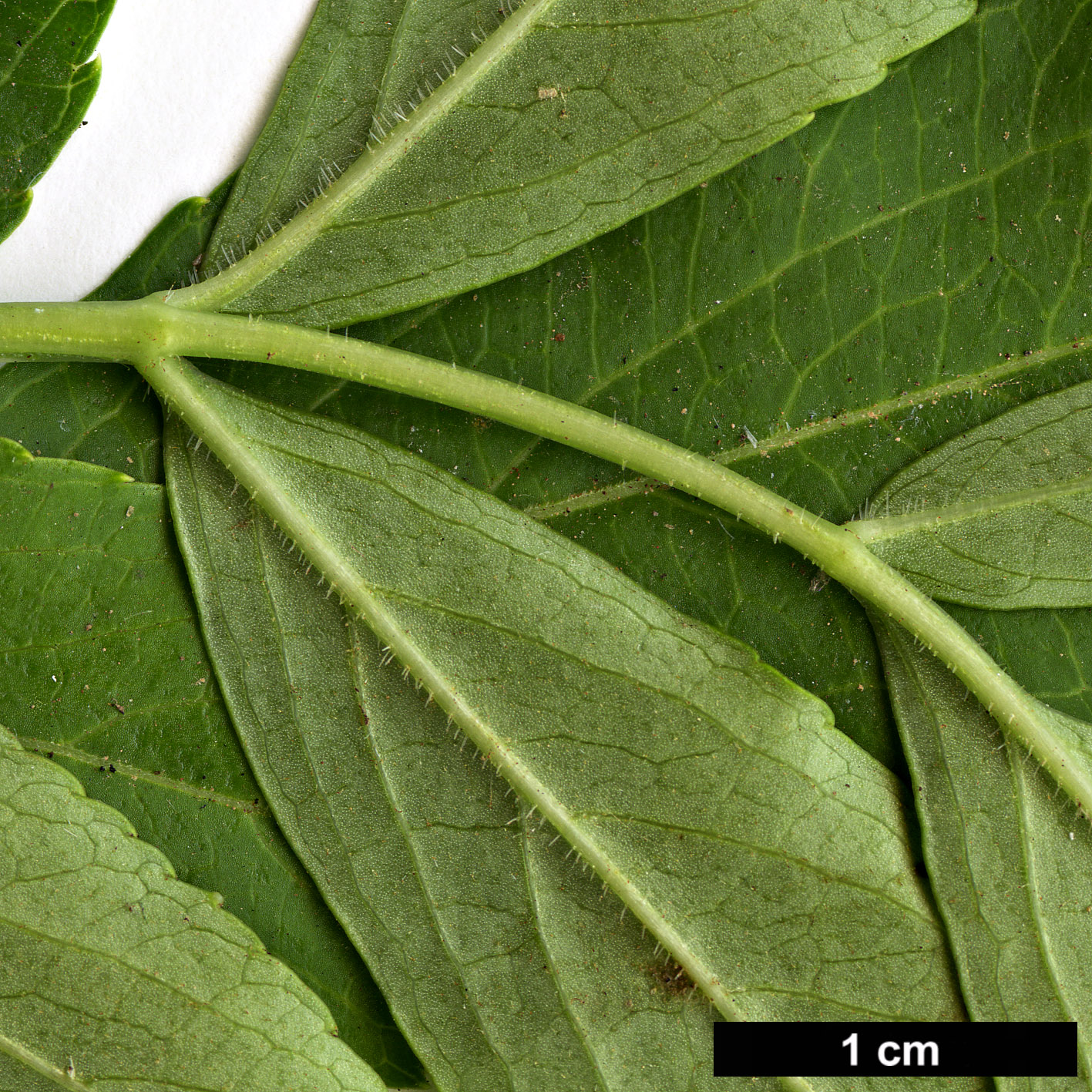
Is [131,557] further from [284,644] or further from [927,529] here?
[927,529]

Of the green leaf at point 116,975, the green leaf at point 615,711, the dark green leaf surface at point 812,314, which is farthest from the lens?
the dark green leaf surface at point 812,314

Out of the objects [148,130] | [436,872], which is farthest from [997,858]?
[148,130]

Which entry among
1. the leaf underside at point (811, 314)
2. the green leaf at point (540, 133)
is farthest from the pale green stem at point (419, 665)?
the leaf underside at point (811, 314)

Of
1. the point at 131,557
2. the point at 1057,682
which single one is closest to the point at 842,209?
the point at 1057,682

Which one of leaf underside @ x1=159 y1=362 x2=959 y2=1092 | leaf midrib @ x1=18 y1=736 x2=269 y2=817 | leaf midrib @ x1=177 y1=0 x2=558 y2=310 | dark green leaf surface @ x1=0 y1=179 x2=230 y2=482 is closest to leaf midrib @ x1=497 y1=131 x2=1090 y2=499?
leaf underside @ x1=159 y1=362 x2=959 y2=1092

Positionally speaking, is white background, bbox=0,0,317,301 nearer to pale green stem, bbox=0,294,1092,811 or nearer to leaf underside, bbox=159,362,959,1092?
pale green stem, bbox=0,294,1092,811

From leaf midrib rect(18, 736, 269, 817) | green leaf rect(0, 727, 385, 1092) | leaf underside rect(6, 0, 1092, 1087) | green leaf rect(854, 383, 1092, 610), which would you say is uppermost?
leaf underside rect(6, 0, 1092, 1087)

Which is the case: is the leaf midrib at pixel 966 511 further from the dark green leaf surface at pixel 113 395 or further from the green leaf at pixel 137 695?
the dark green leaf surface at pixel 113 395
